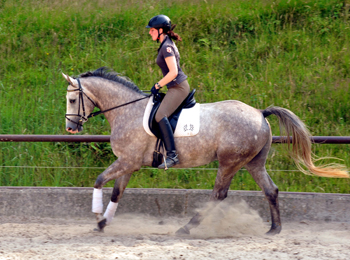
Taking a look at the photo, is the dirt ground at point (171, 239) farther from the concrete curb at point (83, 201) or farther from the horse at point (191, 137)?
the horse at point (191, 137)

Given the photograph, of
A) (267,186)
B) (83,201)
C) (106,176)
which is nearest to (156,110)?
(106,176)

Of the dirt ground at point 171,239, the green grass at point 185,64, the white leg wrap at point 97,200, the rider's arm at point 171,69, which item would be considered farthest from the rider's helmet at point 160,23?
the green grass at point 185,64

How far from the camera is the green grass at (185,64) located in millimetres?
6531

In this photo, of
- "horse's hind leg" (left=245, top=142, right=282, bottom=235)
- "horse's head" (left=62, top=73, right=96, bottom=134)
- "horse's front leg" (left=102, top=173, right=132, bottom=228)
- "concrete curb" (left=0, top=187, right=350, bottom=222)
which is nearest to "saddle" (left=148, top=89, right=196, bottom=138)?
"horse's front leg" (left=102, top=173, right=132, bottom=228)

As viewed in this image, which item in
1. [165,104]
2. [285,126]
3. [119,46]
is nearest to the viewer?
[165,104]

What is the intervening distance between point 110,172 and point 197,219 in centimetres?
122

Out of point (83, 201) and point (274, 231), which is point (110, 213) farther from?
point (274, 231)

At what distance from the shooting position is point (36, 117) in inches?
290

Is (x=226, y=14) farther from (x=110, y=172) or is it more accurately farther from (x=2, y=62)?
(x=110, y=172)

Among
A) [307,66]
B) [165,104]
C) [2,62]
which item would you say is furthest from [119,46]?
[165,104]

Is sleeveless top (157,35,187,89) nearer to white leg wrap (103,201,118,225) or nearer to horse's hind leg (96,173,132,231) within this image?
horse's hind leg (96,173,132,231)

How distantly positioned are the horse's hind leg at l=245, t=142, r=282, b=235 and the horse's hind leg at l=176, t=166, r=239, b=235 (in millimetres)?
Answer: 271

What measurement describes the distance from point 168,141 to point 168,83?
707mm

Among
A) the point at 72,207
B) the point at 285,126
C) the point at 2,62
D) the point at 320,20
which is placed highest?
the point at 320,20
